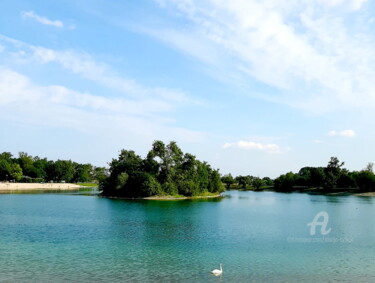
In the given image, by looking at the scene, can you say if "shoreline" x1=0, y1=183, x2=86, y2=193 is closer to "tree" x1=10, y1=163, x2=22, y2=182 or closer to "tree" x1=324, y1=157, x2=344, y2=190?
"tree" x1=10, y1=163, x2=22, y2=182

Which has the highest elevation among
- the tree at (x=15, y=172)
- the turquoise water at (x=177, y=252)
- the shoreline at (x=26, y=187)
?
the tree at (x=15, y=172)

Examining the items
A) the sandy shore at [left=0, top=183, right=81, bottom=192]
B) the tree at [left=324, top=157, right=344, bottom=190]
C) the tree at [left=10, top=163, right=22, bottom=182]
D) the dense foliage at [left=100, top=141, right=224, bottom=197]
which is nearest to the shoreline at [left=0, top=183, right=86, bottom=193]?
the sandy shore at [left=0, top=183, right=81, bottom=192]

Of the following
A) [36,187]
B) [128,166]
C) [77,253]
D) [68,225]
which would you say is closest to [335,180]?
[128,166]

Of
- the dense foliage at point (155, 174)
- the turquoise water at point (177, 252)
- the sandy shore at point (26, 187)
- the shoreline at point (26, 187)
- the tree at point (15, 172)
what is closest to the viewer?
the turquoise water at point (177, 252)

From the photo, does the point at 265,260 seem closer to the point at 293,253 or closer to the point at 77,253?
the point at 293,253

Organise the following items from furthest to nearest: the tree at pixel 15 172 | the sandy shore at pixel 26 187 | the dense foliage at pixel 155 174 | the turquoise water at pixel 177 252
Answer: the tree at pixel 15 172 < the sandy shore at pixel 26 187 < the dense foliage at pixel 155 174 < the turquoise water at pixel 177 252

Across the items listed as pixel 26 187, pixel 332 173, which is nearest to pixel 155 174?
pixel 26 187

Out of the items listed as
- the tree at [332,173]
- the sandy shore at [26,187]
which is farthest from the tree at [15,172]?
the tree at [332,173]

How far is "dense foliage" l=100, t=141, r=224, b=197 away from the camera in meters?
118

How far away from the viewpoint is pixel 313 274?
25.9 metres

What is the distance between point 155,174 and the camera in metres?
123

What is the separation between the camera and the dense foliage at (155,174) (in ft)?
388

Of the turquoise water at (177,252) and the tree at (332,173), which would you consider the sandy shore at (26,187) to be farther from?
the tree at (332,173)

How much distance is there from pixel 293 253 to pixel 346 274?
738 centimetres
